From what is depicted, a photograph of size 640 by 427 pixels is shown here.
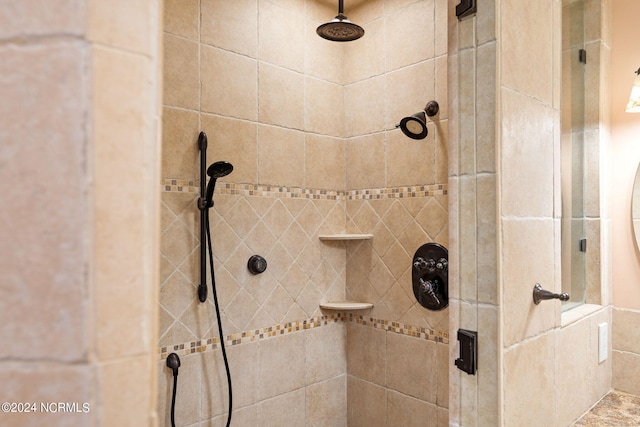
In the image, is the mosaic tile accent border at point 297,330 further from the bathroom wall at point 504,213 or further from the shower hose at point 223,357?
the bathroom wall at point 504,213

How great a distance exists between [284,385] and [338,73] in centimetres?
181

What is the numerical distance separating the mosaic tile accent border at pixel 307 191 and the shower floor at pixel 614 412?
1.04 meters

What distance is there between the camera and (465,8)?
1.05m

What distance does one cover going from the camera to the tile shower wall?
1801mm

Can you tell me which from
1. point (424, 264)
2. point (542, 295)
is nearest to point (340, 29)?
point (424, 264)

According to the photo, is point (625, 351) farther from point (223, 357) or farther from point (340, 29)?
point (340, 29)

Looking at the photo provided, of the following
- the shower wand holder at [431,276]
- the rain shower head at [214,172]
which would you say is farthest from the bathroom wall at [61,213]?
the shower wand holder at [431,276]

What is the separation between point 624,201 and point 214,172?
1.74 meters

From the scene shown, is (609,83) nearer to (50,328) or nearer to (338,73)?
(338,73)

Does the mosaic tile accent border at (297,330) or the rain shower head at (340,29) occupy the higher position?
the rain shower head at (340,29)

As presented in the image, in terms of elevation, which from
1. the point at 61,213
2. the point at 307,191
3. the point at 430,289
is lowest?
the point at 430,289

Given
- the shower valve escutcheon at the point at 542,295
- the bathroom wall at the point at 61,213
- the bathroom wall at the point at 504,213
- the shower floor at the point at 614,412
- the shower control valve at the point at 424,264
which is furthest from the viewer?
the shower control valve at the point at 424,264

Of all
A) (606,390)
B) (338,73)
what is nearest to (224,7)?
(338,73)

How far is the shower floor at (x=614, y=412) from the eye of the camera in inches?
55.1
